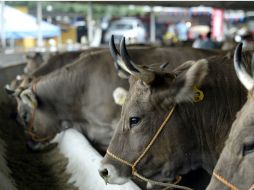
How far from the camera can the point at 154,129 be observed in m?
4.25

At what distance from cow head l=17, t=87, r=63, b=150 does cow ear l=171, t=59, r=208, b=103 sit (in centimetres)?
426

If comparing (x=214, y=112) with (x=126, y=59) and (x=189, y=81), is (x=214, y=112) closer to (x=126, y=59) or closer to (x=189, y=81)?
(x=189, y=81)

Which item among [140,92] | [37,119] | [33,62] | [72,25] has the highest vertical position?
[140,92]

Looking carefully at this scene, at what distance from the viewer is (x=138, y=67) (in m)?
4.34

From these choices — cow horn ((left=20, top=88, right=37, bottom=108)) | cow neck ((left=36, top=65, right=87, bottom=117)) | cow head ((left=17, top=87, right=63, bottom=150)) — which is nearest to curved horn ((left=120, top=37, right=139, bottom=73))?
cow neck ((left=36, top=65, right=87, bottom=117))

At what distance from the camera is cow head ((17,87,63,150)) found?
27.1ft

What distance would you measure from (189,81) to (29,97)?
4.72 metres

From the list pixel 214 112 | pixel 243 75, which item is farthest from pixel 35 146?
pixel 243 75

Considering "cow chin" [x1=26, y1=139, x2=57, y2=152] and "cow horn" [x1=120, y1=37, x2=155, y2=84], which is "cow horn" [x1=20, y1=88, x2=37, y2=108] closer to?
"cow chin" [x1=26, y1=139, x2=57, y2=152]

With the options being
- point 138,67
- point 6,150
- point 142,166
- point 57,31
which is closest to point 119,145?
point 142,166

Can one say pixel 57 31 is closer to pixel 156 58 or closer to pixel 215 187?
pixel 156 58

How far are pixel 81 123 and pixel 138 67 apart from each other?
3798 millimetres

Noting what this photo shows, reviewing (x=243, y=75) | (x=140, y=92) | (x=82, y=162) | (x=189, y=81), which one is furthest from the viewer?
(x=82, y=162)

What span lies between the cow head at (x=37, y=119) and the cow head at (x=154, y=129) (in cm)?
392
